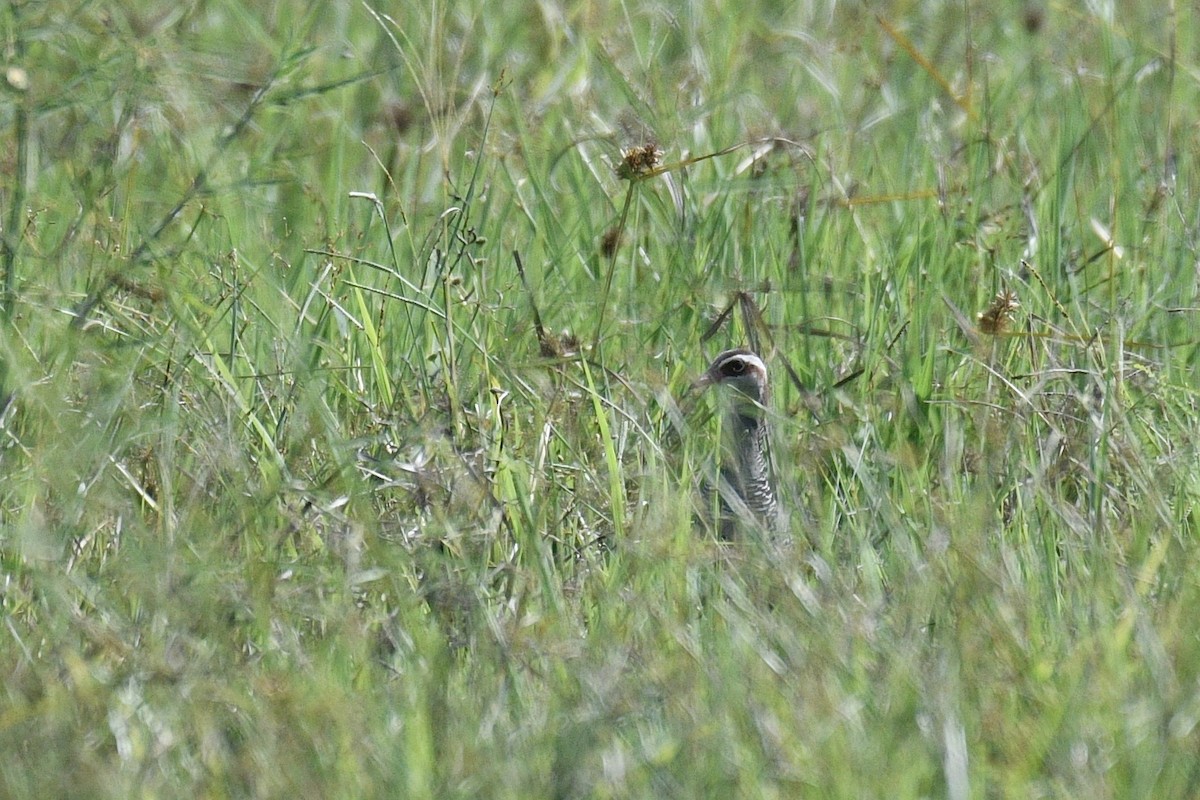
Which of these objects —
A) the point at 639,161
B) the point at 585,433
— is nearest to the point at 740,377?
the point at 585,433

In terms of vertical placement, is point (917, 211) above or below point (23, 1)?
below

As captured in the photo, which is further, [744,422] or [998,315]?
[744,422]

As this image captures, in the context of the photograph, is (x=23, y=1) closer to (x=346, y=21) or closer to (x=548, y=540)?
(x=548, y=540)

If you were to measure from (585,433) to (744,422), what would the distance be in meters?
0.39

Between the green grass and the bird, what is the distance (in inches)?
3.0

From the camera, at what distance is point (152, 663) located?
264 cm

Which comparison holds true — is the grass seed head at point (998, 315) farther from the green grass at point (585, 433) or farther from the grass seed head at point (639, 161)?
the grass seed head at point (639, 161)

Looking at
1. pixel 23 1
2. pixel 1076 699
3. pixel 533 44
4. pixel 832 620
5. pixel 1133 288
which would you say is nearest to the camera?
pixel 1076 699

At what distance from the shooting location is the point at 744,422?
4.02m

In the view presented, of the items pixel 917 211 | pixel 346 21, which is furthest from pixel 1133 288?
pixel 346 21

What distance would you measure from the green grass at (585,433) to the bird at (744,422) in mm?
75

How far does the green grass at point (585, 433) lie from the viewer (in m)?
2.54

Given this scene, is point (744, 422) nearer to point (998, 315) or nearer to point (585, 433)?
point (585, 433)

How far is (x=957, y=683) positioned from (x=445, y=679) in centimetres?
80
